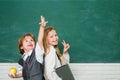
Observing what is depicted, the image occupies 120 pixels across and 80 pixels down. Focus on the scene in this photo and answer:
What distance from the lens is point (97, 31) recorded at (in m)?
2.47

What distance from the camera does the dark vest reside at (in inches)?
83.4

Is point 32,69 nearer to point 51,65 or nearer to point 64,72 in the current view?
point 51,65

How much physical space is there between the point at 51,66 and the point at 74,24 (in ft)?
1.64

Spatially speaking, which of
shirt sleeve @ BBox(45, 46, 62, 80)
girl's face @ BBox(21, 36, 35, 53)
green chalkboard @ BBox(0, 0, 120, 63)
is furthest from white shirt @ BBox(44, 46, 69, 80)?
green chalkboard @ BBox(0, 0, 120, 63)

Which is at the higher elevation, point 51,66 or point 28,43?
point 28,43

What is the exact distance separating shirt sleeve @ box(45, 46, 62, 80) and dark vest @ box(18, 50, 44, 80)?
6 cm

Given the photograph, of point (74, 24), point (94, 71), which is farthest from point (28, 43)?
point (94, 71)

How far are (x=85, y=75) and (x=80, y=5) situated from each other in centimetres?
62

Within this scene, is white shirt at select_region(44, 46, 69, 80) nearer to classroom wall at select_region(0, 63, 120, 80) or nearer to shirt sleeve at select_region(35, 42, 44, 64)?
shirt sleeve at select_region(35, 42, 44, 64)

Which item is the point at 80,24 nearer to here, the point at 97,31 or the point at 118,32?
the point at 97,31

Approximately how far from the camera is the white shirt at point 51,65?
2.14 metres

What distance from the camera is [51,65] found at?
216cm

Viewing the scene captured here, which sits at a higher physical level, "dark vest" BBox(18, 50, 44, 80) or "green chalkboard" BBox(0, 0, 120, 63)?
"green chalkboard" BBox(0, 0, 120, 63)

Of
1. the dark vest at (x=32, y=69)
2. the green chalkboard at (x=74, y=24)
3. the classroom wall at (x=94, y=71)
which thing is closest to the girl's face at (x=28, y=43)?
the dark vest at (x=32, y=69)
